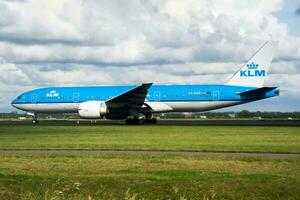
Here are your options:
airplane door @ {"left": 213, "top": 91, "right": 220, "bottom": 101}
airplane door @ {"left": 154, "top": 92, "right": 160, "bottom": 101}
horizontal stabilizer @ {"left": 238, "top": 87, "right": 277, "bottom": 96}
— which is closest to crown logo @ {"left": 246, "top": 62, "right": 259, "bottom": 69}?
horizontal stabilizer @ {"left": 238, "top": 87, "right": 277, "bottom": 96}

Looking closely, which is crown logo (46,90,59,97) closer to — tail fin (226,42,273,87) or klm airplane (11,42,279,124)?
klm airplane (11,42,279,124)

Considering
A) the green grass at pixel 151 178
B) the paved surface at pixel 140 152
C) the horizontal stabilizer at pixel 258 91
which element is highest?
the horizontal stabilizer at pixel 258 91

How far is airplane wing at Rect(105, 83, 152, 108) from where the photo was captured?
4588 centimetres

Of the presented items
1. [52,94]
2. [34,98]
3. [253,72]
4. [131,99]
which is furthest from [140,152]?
[34,98]

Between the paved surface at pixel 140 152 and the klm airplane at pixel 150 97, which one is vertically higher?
the klm airplane at pixel 150 97

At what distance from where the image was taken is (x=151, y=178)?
13.3m

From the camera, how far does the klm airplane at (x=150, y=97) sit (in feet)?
153

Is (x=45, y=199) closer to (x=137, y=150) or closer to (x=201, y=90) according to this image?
(x=137, y=150)

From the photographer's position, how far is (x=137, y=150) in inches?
832

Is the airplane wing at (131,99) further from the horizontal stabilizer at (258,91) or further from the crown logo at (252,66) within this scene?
the crown logo at (252,66)

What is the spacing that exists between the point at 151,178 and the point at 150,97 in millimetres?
36777

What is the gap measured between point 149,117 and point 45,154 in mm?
33378

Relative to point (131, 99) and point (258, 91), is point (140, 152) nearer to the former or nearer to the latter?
point (131, 99)

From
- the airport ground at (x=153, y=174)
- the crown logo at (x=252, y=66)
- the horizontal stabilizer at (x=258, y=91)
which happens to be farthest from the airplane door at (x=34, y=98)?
the airport ground at (x=153, y=174)
